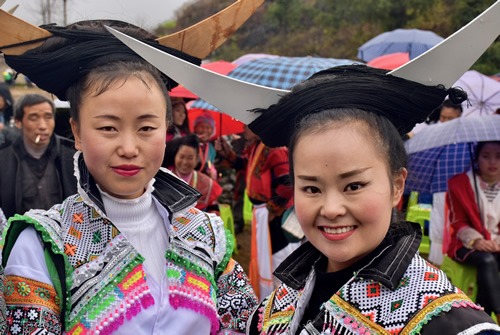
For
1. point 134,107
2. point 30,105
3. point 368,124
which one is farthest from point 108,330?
point 30,105

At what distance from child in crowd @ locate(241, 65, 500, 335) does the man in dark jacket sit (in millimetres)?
2752

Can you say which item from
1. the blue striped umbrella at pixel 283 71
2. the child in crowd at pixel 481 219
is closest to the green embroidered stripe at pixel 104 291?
the blue striped umbrella at pixel 283 71

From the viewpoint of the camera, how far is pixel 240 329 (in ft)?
6.12

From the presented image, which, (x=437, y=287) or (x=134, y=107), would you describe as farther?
(x=134, y=107)

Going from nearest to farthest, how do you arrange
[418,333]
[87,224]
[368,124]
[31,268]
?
[418,333], [368,124], [31,268], [87,224]

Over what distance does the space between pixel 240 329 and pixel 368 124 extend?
2.85ft

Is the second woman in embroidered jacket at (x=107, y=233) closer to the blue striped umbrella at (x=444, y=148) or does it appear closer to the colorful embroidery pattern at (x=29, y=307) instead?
the colorful embroidery pattern at (x=29, y=307)

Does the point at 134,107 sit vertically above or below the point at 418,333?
above

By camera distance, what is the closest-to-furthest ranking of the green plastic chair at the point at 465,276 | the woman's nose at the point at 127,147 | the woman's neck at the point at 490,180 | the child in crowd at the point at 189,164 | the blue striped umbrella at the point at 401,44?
1. the woman's nose at the point at 127,147
2. the woman's neck at the point at 490,180
3. the green plastic chair at the point at 465,276
4. the child in crowd at the point at 189,164
5. the blue striped umbrella at the point at 401,44

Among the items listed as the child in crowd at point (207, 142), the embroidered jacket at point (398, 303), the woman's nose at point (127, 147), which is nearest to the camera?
the embroidered jacket at point (398, 303)

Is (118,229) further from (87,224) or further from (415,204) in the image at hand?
(415,204)

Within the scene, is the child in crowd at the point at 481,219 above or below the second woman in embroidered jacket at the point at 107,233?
below

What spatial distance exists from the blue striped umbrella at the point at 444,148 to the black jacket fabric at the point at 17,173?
2.43 metres

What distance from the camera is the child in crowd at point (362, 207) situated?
1.34 metres
